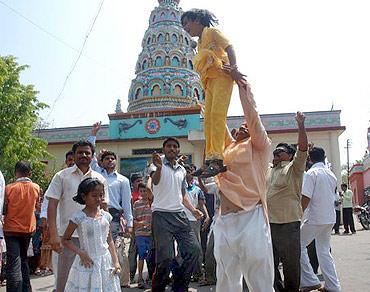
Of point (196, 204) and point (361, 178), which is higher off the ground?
point (361, 178)

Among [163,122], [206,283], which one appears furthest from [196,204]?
[163,122]

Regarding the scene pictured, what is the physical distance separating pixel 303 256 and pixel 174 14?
103 ft

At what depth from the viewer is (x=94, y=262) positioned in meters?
3.74

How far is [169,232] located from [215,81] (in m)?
2.37

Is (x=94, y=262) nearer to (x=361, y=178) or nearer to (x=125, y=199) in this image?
(x=125, y=199)

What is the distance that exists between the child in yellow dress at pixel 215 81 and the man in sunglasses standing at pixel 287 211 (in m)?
1.61

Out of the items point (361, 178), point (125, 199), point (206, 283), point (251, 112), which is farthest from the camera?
point (361, 178)

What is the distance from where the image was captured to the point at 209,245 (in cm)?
617

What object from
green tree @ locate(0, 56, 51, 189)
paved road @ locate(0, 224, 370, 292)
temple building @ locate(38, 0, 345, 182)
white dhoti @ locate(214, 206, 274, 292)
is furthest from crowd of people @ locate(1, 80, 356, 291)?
temple building @ locate(38, 0, 345, 182)

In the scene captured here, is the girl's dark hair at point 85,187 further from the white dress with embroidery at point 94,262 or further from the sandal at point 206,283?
the sandal at point 206,283

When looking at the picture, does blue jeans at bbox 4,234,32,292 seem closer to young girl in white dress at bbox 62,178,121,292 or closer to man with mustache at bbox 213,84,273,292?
young girl in white dress at bbox 62,178,121,292

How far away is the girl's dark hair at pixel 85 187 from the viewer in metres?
3.90

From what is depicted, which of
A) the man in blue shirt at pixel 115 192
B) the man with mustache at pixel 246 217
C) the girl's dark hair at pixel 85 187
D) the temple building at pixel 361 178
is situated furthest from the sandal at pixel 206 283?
the temple building at pixel 361 178

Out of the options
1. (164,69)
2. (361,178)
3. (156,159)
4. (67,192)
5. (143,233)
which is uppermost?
(164,69)
